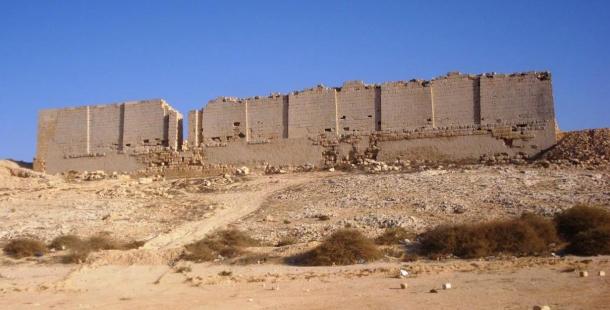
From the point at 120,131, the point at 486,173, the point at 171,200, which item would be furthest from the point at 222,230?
the point at 120,131

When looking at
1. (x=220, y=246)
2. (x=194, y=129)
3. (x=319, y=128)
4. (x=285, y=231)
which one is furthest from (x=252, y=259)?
(x=194, y=129)

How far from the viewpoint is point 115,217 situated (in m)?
16.4

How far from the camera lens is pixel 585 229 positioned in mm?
11281

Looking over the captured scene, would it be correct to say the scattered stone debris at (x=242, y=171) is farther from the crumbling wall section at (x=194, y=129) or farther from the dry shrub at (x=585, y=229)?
the dry shrub at (x=585, y=229)

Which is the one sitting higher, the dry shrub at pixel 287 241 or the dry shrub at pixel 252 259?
the dry shrub at pixel 287 241

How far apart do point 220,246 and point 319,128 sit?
37.1 feet

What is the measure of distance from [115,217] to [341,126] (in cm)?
977

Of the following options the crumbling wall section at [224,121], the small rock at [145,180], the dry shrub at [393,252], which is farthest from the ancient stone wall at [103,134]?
the dry shrub at [393,252]

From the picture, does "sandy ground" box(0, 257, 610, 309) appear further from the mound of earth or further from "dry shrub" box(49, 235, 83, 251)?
the mound of earth

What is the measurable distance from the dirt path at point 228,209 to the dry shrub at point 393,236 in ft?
14.3

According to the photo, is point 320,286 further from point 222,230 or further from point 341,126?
point 341,126

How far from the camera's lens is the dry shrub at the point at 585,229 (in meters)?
10.5

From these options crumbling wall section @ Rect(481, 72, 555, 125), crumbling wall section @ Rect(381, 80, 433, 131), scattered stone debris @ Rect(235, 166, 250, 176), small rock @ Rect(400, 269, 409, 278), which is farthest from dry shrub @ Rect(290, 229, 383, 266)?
scattered stone debris @ Rect(235, 166, 250, 176)

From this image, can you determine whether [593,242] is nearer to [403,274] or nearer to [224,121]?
[403,274]
